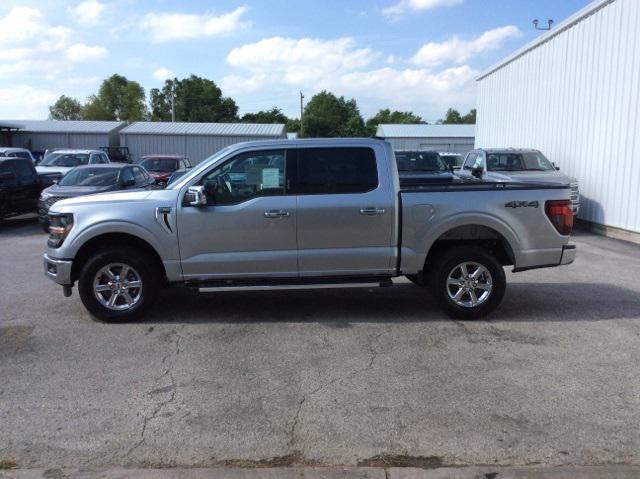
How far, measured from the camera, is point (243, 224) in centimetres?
640

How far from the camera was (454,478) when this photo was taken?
11.5ft

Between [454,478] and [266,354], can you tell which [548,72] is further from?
[454,478]

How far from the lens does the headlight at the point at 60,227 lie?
6504 mm

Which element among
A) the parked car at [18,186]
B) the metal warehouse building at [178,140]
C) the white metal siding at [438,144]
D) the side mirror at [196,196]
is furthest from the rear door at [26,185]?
the white metal siding at [438,144]

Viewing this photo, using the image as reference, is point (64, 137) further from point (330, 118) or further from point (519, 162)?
point (330, 118)

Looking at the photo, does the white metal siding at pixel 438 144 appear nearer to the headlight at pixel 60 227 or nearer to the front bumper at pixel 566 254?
the front bumper at pixel 566 254

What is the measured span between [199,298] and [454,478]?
193 inches

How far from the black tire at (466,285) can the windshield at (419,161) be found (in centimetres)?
908

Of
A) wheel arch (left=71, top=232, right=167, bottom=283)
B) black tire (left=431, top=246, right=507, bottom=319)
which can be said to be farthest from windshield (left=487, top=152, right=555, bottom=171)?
wheel arch (left=71, top=232, right=167, bottom=283)

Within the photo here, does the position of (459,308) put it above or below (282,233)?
below

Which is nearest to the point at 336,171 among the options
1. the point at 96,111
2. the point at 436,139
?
the point at 436,139

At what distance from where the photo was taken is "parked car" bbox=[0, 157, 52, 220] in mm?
15047

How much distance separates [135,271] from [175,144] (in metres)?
38.9

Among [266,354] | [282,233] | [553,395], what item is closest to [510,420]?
[553,395]
